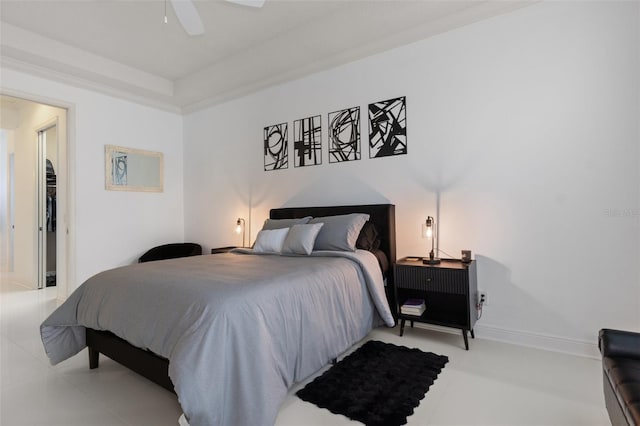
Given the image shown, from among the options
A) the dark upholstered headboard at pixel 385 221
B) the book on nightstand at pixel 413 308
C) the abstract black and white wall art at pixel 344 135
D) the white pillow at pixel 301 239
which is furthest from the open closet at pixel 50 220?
the book on nightstand at pixel 413 308

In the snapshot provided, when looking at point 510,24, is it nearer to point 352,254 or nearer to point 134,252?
point 352,254

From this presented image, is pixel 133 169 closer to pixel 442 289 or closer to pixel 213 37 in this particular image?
pixel 213 37

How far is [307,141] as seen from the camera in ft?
12.9

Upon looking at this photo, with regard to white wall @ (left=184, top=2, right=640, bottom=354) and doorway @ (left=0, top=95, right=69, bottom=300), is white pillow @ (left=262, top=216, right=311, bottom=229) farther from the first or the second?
doorway @ (left=0, top=95, right=69, bottom=300)

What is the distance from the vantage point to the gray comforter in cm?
147

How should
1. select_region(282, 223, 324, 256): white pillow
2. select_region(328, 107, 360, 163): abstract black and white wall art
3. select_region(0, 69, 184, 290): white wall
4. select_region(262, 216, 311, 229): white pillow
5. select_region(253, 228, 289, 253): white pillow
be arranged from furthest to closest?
select_region(0, 69, 184, 290): white wall
select_region(328, 107, 360, 163): abstract black and white wall art
select_region(262, 216, 311, 229): white pillow
select_region(253, 228, 289, 253): white pillow
select_region(282, 223, 324, 256): white pillow

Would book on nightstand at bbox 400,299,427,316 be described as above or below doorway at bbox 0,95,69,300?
below

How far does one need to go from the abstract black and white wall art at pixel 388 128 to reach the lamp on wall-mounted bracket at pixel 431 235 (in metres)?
0.76

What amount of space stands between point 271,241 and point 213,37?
2423 mm

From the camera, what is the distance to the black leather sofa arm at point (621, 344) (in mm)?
1386

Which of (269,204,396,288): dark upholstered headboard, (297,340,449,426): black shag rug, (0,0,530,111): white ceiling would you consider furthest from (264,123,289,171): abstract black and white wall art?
(297,340,449,426): black shag rug

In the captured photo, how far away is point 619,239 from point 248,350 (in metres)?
2.64

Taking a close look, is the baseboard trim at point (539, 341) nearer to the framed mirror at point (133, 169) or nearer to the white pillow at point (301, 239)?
the white pillow at point (301, 239)

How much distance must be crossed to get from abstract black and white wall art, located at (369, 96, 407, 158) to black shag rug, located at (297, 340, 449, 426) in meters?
1.88
